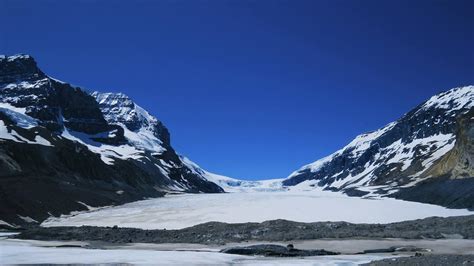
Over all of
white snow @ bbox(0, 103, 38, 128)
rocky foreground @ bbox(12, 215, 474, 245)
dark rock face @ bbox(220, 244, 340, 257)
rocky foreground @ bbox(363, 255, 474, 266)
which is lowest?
rocky foreground @ bbox(363, 255, 474, 266)

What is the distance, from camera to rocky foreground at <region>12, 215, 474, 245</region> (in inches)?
1753

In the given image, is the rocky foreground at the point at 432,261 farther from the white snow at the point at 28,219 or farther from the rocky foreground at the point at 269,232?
the white snow at the point at 28,219

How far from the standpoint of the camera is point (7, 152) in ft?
319

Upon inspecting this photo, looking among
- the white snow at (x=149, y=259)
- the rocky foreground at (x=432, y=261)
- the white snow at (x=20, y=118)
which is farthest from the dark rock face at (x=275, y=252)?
the white snow at (x=20, y=118)

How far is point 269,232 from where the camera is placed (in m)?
49.3

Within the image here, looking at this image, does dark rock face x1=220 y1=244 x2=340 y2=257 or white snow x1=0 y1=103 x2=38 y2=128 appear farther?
white snow x1=0 y1=103 x2=38 y2=128

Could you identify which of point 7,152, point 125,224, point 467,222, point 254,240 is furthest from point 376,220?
point 7,152

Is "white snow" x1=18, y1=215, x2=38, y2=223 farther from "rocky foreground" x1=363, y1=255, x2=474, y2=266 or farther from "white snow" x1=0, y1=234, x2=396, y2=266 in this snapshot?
"rocky foreground" x1=363, y1=255, x2=474, y2=266

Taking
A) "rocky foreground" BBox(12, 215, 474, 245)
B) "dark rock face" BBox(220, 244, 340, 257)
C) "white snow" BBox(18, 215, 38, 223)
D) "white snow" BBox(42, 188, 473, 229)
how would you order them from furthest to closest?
"white snow" BBox(42, 188, 473, 229) → "white snow" BBox(18, 215, 38, 223) → "rocky foreground" BBox(12, 215, 474, 245) → "dark rock face" BBox(220, 244, 340, 257)

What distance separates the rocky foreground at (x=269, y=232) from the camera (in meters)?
44.5

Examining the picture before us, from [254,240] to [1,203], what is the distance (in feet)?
118

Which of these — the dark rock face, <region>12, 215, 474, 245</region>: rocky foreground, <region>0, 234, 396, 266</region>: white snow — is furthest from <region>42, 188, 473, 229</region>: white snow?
<region>0, 234, 396, 266</region>: white snow

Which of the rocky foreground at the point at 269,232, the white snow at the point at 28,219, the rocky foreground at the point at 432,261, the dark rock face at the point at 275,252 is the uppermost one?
the white snow at the point at 28,219

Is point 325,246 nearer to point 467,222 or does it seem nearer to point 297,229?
point 297,229
